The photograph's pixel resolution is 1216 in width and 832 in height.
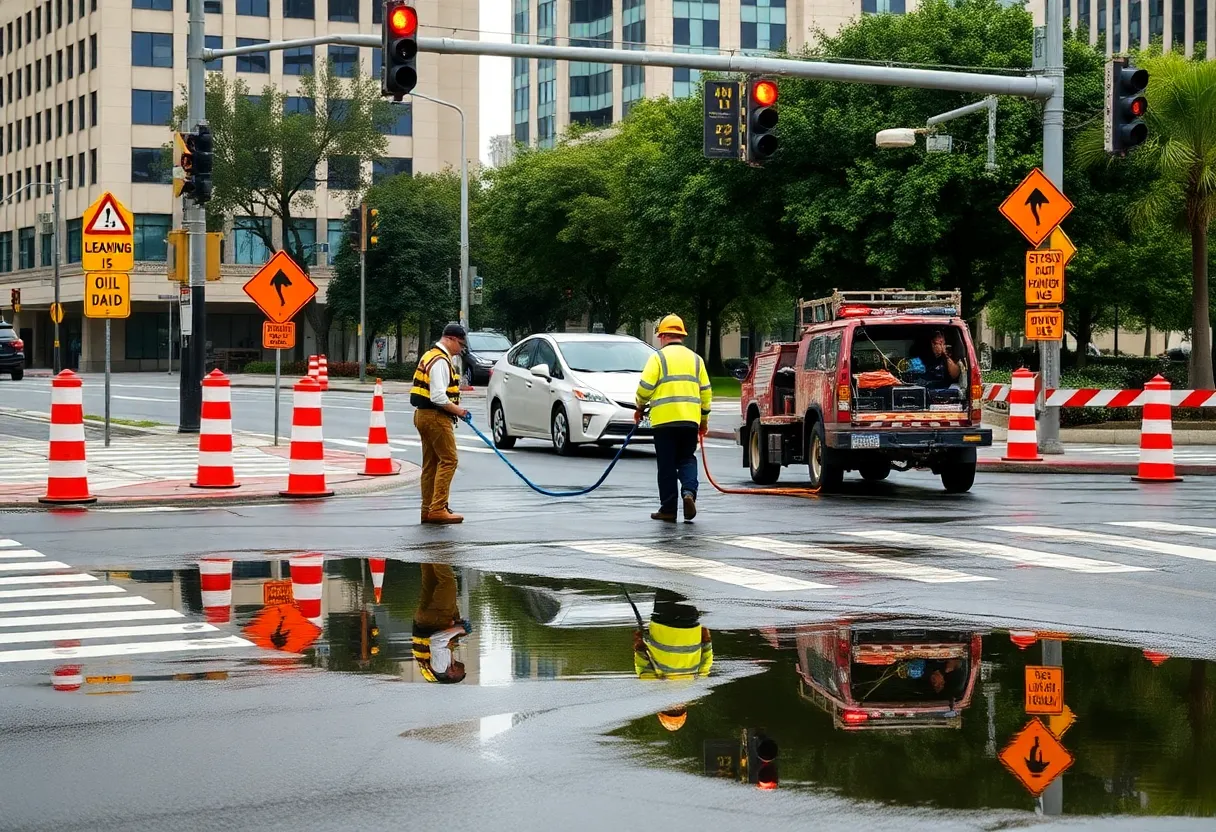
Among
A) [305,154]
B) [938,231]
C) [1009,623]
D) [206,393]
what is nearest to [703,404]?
[206,393]

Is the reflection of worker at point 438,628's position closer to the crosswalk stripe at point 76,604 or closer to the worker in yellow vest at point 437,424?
the crosswalk stripe at point 76,604

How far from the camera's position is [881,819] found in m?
5.39

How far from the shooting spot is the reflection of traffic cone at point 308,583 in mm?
9984

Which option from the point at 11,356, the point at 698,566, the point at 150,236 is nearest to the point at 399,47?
the point at 698,566

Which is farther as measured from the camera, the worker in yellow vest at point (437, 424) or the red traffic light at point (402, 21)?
the red traffic light at point (402, 21)

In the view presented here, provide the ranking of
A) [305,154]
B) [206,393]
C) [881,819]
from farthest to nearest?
[305,154], [206,393], [881,819]

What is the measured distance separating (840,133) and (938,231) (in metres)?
4.37

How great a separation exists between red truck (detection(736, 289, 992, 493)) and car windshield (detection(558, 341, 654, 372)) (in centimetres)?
523

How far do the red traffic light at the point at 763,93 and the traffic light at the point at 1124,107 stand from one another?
4413mm

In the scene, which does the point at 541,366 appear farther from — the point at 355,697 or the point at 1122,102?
the point at 355,697

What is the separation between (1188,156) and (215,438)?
21.8 meters

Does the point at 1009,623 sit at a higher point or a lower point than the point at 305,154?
lower

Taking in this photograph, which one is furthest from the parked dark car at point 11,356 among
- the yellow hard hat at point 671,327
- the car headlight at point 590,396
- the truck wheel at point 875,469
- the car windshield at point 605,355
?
the yellow hard hat at point 671,327

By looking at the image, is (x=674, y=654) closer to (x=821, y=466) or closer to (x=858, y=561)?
(x=858, y=561)
